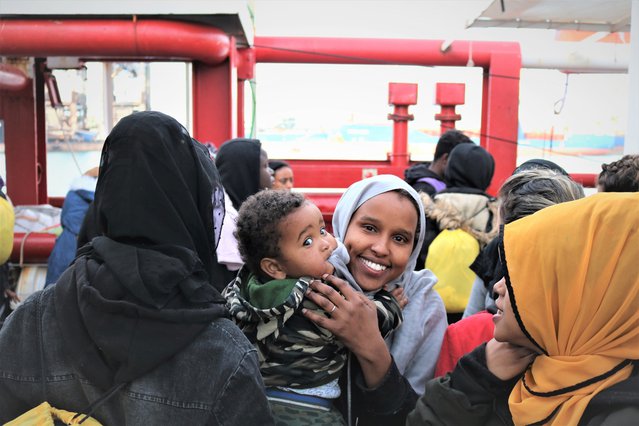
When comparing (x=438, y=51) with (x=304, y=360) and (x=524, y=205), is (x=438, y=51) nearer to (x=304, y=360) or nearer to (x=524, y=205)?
(x=524, y=205)

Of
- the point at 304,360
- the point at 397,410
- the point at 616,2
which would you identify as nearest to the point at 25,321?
the point at 304,360

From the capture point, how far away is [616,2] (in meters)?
5.46

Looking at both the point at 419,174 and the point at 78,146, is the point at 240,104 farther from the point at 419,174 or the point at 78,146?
the point at 419,174

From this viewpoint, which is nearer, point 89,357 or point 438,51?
point 89,357

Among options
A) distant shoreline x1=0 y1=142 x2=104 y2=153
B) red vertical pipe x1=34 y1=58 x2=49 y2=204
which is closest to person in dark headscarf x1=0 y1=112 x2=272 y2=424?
red vertical pipe x1=34 y1=58 x2=49 y2=204

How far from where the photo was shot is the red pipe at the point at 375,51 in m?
6.86

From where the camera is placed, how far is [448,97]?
23.9ft

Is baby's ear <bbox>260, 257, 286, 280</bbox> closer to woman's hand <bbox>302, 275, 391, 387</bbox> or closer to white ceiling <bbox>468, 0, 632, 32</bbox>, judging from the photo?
woman's hand <bbox>302, 275, 391, 387</bbox>

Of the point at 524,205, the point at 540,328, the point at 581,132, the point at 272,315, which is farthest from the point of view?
the point at 581,132

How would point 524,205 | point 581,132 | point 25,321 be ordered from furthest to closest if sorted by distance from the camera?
1. point 581,132
2. point 524,205
3. point 25,321

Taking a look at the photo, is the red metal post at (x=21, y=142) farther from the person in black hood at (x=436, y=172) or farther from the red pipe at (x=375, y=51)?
the person in black hood at (x=436, y=172)

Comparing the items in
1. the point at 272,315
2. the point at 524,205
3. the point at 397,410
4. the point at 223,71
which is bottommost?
the point at 397,410

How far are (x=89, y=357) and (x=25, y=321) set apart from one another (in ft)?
0.64

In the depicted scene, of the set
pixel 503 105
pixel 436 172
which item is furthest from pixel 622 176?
pixel 503 105
